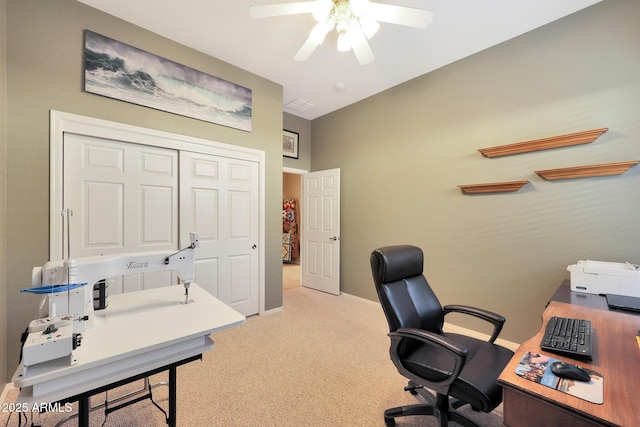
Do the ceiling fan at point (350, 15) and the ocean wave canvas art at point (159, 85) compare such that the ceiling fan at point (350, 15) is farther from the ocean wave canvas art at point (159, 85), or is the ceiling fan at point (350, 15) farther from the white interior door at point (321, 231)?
the white interior door at point (321, 231)

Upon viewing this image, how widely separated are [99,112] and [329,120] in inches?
119

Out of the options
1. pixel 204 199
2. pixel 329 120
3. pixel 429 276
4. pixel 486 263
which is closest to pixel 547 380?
pixel 486 263

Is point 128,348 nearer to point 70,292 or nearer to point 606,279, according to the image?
point 70,292

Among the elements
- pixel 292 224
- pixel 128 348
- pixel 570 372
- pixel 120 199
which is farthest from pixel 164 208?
pixel 292 224

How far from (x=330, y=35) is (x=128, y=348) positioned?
282cm

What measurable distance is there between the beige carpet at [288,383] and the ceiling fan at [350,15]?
2.57m

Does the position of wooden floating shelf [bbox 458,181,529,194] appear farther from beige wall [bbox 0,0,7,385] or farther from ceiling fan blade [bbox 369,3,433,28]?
beige wall [bbox 0,0,7,385]

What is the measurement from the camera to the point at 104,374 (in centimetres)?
96

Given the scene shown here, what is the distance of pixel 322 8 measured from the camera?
1.75 metres

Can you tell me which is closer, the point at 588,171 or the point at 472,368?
the point at 472,368

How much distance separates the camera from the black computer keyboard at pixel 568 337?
1.01m

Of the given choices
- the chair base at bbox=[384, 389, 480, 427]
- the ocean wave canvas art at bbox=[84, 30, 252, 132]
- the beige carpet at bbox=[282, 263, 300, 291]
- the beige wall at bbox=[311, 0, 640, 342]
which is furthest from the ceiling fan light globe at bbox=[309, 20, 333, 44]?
the beige carpet at bbox=[282, 263, 300, 291]

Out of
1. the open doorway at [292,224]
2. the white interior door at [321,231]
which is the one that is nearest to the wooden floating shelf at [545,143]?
the white interior door at [321,231]

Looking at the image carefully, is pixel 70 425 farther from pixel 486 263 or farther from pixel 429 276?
pixel 486 263
